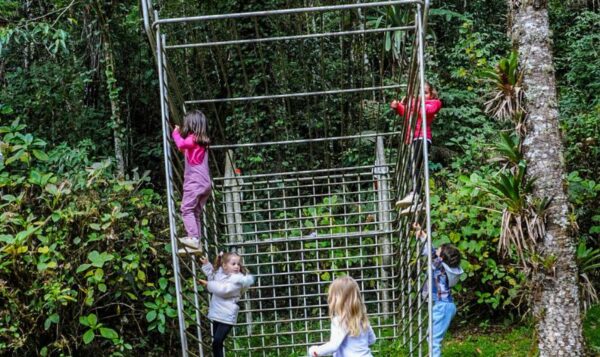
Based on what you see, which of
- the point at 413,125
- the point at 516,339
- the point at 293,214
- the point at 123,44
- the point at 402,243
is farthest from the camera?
the point at 123,44

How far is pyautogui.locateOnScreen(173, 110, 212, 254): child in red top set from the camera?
12.9 feet

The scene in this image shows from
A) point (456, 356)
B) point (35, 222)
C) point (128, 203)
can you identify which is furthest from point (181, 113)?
point (456, 356)

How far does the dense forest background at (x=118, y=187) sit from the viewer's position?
4.14 metres

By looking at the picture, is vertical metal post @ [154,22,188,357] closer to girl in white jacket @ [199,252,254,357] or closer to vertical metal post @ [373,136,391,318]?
girl in white jacket @ [199,252,254,357]

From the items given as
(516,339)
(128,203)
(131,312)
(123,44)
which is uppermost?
(123,44)

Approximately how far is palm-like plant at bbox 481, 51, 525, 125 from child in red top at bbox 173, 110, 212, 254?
5.76ft

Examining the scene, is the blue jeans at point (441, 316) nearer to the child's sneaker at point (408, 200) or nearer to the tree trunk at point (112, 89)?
the child's sneaker at point (408, 200)

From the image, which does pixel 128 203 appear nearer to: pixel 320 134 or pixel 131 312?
pixel 131 312

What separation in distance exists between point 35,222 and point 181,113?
3.73ft

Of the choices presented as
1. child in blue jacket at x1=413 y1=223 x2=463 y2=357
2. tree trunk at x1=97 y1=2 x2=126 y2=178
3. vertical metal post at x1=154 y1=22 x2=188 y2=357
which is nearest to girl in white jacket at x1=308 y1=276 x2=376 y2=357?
vertical metal post at x1=154 y1=22 x2=188 y2=357

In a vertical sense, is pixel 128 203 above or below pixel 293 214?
above

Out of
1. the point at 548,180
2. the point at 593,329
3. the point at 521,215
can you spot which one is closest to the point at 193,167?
the point at 521,215

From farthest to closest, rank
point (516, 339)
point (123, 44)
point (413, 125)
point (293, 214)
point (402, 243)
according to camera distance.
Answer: point (123, 44)
point (293, 214)
point (516, 339)
point (402, 243)
point (413, 125)

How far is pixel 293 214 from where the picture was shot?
6207 mm
